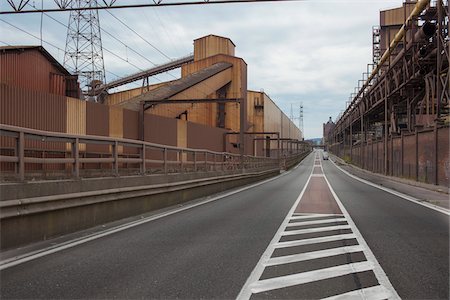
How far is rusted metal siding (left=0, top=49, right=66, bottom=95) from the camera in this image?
2722cm

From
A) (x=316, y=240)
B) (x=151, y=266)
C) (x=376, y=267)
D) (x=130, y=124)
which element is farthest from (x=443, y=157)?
(x=130, y=124)

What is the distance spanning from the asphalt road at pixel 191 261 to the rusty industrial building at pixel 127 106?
94.1 inches

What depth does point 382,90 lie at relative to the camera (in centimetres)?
4666

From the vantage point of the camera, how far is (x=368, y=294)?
539cm

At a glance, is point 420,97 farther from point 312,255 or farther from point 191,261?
point 191,261

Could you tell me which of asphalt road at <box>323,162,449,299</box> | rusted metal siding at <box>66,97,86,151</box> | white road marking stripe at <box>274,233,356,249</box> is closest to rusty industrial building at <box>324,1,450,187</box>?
asphalt road at <box>323,162,449,299</box>

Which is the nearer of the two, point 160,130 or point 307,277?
point 307,277

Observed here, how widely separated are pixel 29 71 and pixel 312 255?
26.7 metres

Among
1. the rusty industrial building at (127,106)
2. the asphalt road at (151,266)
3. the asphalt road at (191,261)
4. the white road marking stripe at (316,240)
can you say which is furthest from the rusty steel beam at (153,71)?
the white road marking stripe at (316,240)

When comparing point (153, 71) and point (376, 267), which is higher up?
point (153, 71)

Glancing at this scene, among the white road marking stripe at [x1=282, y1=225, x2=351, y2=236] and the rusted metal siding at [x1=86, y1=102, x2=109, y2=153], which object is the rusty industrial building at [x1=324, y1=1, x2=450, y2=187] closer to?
the white road marking stripe at [x1=282, y1=225, x2=351, y2=236]

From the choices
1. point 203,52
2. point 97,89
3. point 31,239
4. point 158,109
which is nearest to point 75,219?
point 31,239

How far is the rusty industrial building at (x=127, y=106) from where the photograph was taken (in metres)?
22.8

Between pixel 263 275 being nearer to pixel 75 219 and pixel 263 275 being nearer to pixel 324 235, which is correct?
pixel 324 235
